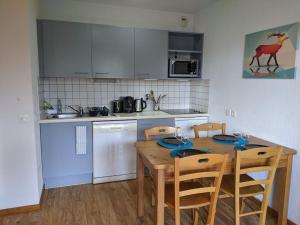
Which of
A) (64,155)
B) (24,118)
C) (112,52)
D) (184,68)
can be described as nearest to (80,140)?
(64,155)

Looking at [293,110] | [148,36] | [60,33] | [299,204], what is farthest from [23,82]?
[299,204]

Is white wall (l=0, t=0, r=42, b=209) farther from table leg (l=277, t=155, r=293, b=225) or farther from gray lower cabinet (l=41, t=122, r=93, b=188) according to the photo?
table leg (l=277, t=155, r=293, b=225)

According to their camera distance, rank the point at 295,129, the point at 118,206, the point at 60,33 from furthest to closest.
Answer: the point at 60,33
the point at 118,206
the point at 295,129

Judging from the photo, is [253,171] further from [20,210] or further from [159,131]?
[20,210]

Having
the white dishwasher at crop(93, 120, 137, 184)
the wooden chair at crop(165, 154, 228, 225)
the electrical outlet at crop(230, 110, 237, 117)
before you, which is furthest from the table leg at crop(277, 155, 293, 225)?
the white dishwasher at crop(93, 120, 137, 184)

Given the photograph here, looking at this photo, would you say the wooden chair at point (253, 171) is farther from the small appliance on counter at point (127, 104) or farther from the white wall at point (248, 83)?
the small appliance on counter at point (127, 104)

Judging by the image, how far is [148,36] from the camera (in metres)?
3.34

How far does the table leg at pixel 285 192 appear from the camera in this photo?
83.0 inches

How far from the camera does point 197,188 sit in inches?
73.9

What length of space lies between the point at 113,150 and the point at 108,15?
6.22 ft

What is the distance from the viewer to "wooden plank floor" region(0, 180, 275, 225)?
236 cm

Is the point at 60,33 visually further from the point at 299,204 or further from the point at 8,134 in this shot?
the point at 299,204

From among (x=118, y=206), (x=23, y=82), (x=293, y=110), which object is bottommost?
(x=118, y=206)

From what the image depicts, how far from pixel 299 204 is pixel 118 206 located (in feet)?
5.82
